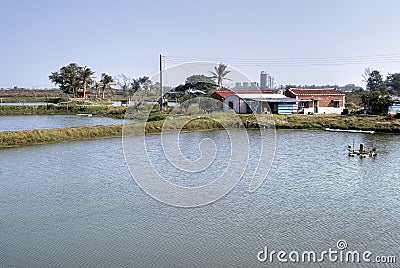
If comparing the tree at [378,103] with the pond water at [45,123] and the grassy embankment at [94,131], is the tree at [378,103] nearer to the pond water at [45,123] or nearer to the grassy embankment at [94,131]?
the grassy embankment at [94,131]

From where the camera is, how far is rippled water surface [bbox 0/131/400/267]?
657 cm

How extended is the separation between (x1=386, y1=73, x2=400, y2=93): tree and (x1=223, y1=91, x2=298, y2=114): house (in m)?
28.4

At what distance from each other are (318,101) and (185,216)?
20007 mm

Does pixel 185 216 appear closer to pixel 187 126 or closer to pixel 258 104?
pixel 187 126

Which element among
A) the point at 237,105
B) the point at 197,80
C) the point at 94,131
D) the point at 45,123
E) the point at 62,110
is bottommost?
the point at 94,131

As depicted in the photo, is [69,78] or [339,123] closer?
[339,123]

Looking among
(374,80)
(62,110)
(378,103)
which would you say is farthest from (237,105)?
(374,80)

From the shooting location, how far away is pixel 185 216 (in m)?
8.17

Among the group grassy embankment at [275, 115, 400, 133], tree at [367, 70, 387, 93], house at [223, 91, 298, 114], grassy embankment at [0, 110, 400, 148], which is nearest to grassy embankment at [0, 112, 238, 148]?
grassy embankment at [0, 110, 400, 148]

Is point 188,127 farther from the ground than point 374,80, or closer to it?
closer to it

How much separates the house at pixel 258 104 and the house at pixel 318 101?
0.87 meters

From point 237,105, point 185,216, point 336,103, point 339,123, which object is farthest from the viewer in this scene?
point 336,103

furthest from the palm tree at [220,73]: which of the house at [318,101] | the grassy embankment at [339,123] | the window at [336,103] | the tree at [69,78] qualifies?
the tree at [69,78]

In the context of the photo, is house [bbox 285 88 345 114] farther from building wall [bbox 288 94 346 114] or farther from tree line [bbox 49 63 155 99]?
tree line [bbox 49 63 155 99]
